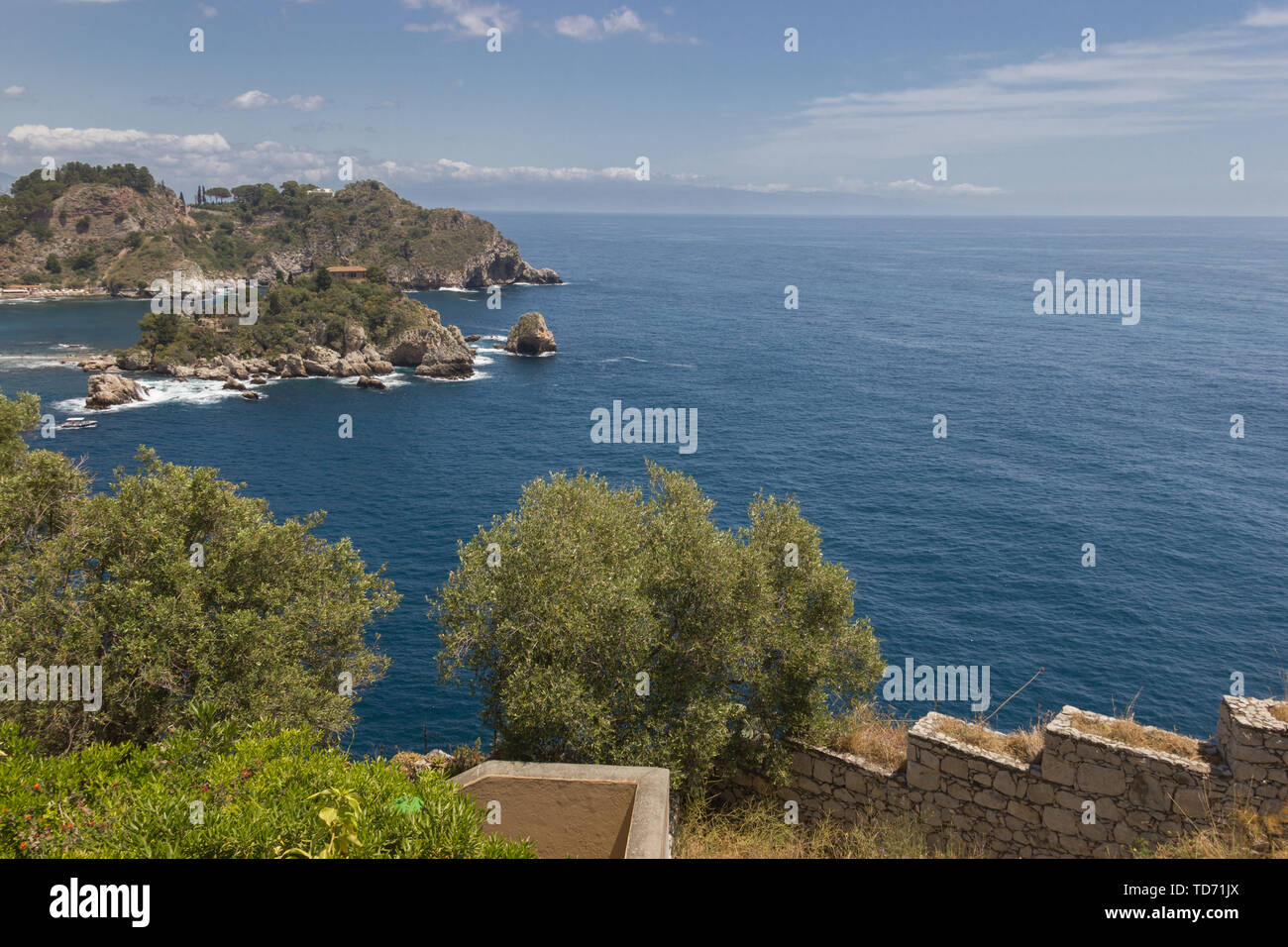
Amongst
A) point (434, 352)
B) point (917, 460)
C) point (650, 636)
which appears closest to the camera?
point (650, 636)

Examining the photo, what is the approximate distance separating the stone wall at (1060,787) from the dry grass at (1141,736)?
0.23 m

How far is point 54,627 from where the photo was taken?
18219 mm

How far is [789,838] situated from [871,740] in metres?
3.43

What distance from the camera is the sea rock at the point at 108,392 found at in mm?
84688

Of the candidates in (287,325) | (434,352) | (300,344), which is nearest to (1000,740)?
(434,352)

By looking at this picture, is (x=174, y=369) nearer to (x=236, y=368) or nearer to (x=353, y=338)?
(x=236, y=368)

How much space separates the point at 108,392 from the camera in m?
85.1

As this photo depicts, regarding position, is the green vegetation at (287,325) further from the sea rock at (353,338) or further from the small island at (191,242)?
the small island at (191,242)

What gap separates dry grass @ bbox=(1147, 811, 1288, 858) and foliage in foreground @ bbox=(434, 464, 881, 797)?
7.37m

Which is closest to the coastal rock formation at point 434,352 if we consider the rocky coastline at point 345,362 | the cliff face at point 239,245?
the rocky coastline at point 345,362

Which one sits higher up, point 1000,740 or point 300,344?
point 300,344
